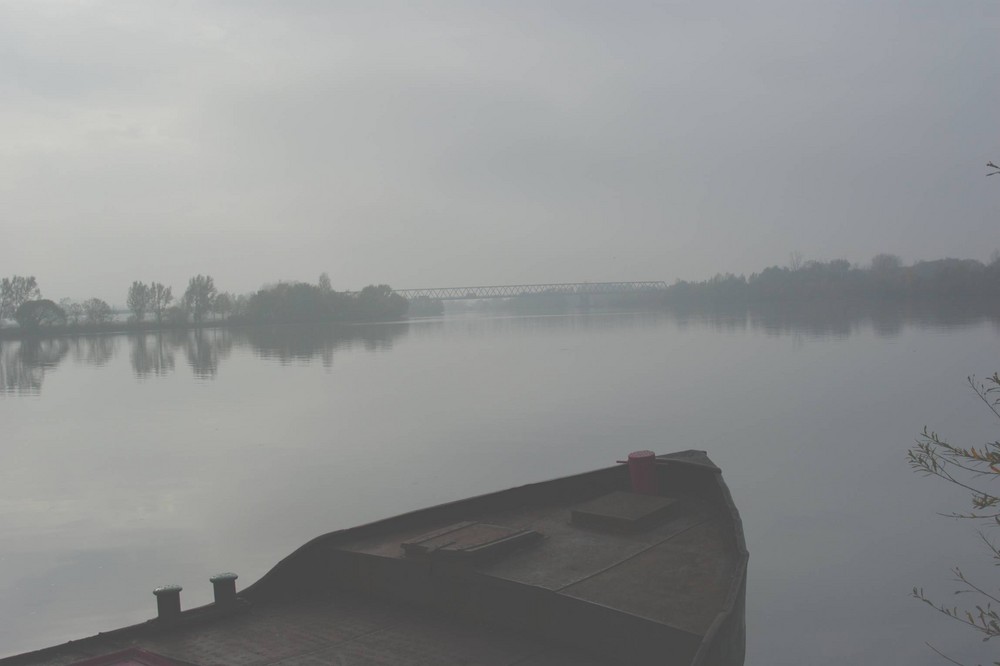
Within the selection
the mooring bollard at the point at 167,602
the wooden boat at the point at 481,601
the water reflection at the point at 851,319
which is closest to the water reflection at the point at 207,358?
the wooden boat at the point at 481,601

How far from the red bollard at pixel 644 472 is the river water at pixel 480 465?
1.33 m

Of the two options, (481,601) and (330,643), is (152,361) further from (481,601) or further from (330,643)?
(481,601)

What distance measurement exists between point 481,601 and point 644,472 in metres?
2.67

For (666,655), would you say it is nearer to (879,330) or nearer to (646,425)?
(646,425)

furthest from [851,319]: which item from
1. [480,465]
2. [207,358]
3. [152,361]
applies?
[480,465]

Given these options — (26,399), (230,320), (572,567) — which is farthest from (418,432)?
(230,320)

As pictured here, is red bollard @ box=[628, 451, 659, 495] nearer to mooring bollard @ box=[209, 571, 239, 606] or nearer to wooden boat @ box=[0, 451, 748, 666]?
wooden boat @ box=[0, 451, 748, 666]

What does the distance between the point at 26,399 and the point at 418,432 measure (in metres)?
17.1

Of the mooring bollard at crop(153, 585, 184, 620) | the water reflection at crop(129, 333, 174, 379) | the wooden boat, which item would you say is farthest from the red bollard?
the water reflection at crop(129, 333, 174, 379)

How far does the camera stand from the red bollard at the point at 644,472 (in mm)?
6895

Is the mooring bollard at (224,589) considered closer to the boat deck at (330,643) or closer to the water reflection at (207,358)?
the boat deck at (330,643)

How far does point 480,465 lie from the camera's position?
41.8 ft

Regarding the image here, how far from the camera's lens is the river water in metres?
6.98

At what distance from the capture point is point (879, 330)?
4491 cm
